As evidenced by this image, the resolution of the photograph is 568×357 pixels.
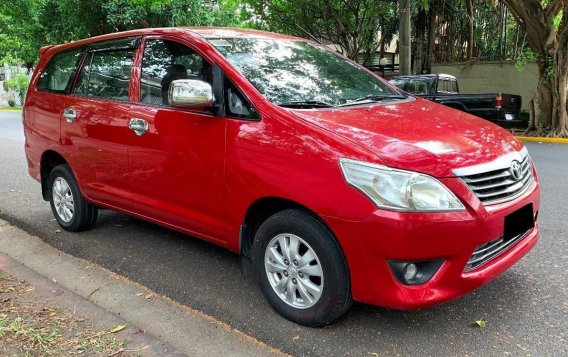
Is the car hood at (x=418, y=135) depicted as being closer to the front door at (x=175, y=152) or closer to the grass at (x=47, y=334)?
the front door at (x=175, y=152)

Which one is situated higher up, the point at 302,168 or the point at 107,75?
the point at 107,75

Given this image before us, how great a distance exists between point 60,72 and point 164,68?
1681 millimetres

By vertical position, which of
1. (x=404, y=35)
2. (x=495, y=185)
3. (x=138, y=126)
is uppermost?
(x=404, y=35)

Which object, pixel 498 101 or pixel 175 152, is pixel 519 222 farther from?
pixel 498 101

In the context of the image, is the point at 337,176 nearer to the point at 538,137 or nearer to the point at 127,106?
the point at 127,106

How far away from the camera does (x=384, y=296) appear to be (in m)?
2.65

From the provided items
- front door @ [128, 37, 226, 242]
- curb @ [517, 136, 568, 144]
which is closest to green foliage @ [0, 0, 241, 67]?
curb @ [517, 136, 568, 144]


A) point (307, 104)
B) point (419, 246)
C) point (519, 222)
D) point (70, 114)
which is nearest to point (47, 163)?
point (70, 114)

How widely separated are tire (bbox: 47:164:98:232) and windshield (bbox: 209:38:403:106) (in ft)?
6.95

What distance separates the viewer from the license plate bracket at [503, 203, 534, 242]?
9.33 feet

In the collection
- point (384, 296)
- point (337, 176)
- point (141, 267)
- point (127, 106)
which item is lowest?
point (141, 267)

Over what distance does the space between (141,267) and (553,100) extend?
11.5m

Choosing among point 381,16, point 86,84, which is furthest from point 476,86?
point 86,84

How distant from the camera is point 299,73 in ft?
11.8
